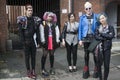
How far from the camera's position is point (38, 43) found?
34.3 feet

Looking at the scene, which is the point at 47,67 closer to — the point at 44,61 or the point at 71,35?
the point at 44,61

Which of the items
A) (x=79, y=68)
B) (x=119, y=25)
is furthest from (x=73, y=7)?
(x=79, y=68)

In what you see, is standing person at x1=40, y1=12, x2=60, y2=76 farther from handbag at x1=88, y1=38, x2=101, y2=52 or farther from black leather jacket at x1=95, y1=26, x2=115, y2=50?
black leather jacket at x1=95, y1=26, x2=115, y2=50

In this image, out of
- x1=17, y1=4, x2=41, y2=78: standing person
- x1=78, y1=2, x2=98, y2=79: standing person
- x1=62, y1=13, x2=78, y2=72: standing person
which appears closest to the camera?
x1=17, y1=4, x2=41, y2=78: standing person

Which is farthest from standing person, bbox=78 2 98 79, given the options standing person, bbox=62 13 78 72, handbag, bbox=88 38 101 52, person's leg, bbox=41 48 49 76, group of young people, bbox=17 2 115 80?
person's leg, bbox=41 48 49 76

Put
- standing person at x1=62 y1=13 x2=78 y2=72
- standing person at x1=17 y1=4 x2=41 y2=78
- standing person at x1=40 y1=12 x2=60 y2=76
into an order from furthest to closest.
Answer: standing person at x1=62 y1=13 x2=78 y2=72, standing person at x1=40 y1=12 x2=60 y2=76, standing person at x1=17 y1=4 x2=41 y2=78

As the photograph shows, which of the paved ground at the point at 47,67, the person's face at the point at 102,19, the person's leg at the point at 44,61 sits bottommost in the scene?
the paved ground at the point at 47,67

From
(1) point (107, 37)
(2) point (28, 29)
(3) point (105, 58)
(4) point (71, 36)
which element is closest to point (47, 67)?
(4) point (71, 36)

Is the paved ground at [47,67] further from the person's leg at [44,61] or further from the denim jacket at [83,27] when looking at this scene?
the denim jacket at [83,27]

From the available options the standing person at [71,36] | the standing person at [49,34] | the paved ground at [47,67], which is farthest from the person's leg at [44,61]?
the standing person at [71,36]

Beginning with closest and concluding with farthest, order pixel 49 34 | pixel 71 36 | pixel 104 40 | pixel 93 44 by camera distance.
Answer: pixel 104 40
pixel 93 44
pixel 49 34
pixel 71 36

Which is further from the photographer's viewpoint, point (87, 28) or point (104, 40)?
point (87, 28)

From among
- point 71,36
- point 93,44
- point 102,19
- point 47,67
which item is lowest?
point 47,67

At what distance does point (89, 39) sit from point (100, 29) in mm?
843
